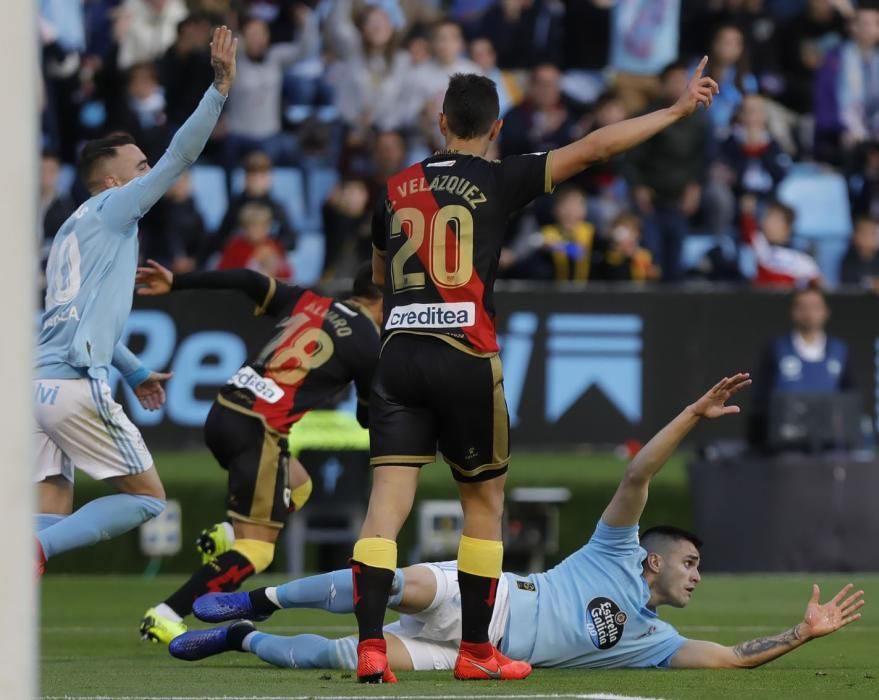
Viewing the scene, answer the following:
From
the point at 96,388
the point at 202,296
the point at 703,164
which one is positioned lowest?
the point at 96,388

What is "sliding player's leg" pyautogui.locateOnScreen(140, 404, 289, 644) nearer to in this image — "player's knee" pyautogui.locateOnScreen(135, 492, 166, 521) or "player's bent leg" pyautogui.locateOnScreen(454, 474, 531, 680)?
"player's knee" pyautogui.locateOnScreen(135, 492, 166, 521)

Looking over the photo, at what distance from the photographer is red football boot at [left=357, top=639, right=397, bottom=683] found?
646 cm

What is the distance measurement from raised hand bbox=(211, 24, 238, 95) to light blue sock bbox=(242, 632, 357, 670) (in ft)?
7.35

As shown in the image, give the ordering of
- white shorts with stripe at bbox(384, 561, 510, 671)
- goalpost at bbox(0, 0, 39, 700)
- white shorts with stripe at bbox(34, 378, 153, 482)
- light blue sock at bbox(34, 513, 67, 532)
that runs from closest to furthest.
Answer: goalpost at bbox(0, 0, 39, 700)
white shorts with stripe at bbox(384, 561, 510, 671)
white shorts with stripe at bbox(34, 378, 153, 482)
light blue sock at bbox(34, 513, 67, 532)

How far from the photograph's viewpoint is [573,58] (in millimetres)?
18641

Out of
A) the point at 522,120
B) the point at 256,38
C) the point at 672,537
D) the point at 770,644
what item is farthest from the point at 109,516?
the point at 256,38

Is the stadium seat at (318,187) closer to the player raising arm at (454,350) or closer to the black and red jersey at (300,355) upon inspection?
the black and red jersey at (300,355)

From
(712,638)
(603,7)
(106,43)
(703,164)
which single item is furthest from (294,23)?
(712,638)

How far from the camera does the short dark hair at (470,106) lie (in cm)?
674

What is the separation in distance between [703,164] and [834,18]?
2944mm

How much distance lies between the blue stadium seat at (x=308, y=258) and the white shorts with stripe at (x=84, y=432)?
25.4 feet

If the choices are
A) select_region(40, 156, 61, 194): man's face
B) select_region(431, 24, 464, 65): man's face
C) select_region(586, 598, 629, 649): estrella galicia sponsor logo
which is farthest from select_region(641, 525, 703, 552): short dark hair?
select_region(431, 24, 464, 65): man's face

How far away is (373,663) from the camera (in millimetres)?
6473

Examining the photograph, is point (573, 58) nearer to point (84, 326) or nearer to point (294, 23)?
point (294, 23)
